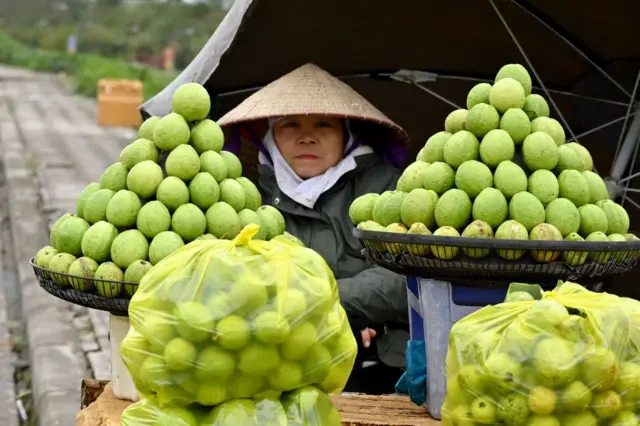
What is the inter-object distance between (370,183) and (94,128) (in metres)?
16.6

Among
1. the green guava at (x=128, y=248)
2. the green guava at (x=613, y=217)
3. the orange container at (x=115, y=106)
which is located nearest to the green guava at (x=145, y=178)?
the green guava at (x=128, y=248)

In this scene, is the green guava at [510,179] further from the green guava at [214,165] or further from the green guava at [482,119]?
the green guava at [214,165]

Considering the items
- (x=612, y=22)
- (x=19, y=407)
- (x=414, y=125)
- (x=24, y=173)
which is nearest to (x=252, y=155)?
(x=414, y=125)

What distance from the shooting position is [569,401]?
1662 millimetres

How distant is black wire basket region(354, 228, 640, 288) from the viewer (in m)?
2.13

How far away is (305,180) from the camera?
3.35 metres

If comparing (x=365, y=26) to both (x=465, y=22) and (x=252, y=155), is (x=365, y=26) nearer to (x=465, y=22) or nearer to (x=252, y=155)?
(x=465, y=22)

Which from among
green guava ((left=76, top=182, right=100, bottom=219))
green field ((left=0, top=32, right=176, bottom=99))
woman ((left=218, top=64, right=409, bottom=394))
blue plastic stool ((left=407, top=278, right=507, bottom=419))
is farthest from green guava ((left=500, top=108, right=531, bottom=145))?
green field ((left=0, top=32, right=176, bottom=99))

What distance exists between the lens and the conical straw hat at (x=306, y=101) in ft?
10.7

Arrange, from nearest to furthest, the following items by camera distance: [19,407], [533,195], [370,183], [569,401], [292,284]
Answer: [569,401], [292,284], [533,195], [370,183], [19,407]

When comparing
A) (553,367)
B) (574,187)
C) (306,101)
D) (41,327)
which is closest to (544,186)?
(574,187)

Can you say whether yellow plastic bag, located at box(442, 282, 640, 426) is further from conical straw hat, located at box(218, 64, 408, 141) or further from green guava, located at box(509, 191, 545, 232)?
conical straw hat, located at box(218, 64, 408, 141)

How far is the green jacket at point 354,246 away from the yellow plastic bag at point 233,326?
112 centimetres

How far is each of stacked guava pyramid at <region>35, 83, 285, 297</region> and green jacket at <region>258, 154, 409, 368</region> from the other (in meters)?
0.58
